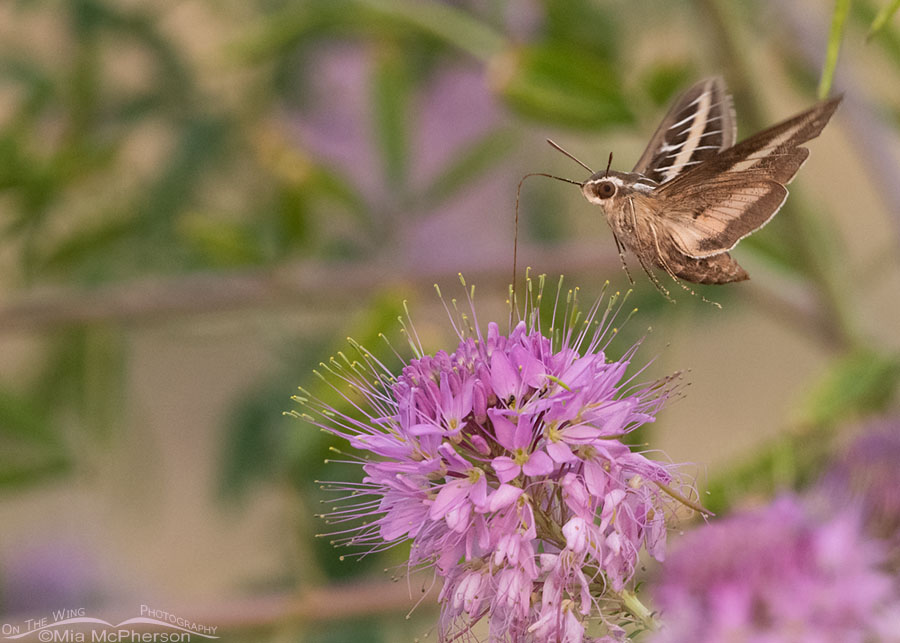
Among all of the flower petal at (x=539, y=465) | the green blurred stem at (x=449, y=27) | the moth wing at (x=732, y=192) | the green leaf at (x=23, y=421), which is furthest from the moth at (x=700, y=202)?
the green leaf at (x=23, y=421)

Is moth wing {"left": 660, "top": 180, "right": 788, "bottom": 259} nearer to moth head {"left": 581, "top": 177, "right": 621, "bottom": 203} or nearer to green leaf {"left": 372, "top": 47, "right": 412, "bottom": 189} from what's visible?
moth head {"left": 581, "top": 177, "right": 621, "bottom": 203}

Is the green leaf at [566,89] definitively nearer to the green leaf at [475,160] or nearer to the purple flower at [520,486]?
the green leaf at [475,160]

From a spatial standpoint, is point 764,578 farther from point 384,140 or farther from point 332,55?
point 332,55

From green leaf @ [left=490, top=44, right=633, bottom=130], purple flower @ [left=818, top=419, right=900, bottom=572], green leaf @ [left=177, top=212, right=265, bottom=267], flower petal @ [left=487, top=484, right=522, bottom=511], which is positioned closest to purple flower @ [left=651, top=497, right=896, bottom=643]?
purple flower @ [left=818, top=419, right=900, bottom=572]

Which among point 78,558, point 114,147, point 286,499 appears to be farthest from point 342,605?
point 78,558

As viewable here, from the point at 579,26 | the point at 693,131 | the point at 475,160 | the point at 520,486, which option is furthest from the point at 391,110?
the point at 520,486

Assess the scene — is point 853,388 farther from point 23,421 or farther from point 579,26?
point 23,421
